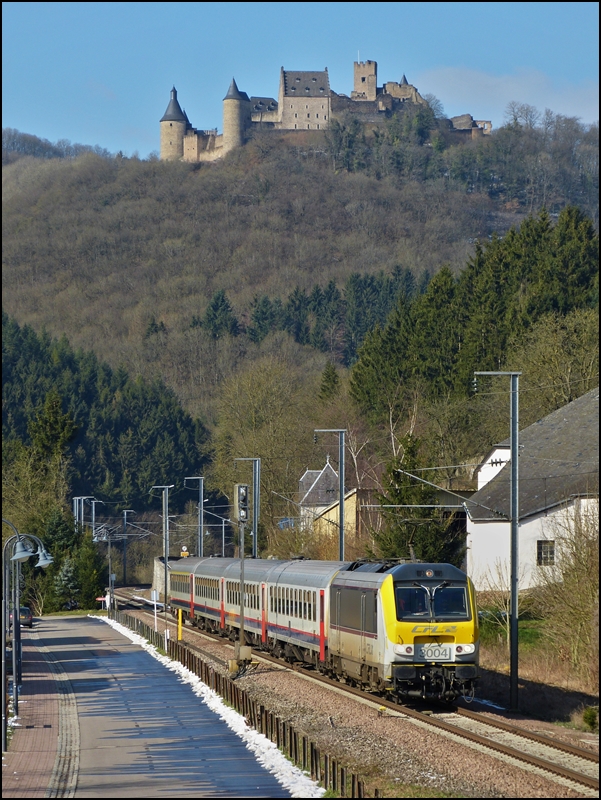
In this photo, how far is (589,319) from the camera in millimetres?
64750

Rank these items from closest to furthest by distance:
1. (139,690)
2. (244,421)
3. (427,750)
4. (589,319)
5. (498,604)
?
(427,750) → (139,690) → (498,604) → (589,319) → (244,421)

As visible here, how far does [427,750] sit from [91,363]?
13610cm

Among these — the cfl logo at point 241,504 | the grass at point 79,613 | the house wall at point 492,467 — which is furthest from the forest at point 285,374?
the cfl logo at point 241,504

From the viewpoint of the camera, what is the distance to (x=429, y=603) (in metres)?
24.7

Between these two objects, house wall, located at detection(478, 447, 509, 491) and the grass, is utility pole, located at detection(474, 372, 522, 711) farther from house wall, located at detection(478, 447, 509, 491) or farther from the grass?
the grass

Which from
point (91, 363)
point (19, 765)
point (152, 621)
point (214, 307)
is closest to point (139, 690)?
point (19, 765)

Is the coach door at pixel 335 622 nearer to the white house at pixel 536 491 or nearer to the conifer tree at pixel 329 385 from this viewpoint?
the white house at pixel 536 491

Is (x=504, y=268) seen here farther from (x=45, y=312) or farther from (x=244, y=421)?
(x=45, y=312)

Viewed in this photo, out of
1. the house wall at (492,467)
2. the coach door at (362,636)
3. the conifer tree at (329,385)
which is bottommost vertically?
the coach door at (362,636)

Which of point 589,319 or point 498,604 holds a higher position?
point 589,319

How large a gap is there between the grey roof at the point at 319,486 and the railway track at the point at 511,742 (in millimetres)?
56832

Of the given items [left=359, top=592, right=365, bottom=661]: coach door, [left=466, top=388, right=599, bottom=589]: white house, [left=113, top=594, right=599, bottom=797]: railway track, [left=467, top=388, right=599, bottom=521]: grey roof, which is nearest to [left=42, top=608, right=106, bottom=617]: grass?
[left=466, top=388, right=599, bottom=589]: white house

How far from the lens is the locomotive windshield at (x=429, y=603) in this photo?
2461cm

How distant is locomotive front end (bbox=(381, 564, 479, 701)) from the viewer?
24.3 meters
